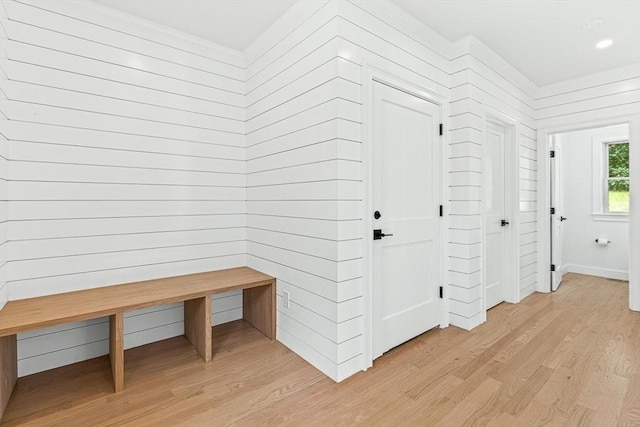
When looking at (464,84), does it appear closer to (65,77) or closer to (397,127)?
(397,127)

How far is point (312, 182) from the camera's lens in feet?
7.38

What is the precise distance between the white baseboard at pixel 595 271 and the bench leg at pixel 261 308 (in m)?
4.62

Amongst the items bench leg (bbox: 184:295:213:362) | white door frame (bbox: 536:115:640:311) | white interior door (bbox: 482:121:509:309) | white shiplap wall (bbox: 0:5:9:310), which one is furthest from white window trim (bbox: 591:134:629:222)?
white shiplap wall (bbox: 0:5:9:310)

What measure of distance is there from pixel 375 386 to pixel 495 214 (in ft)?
7.85

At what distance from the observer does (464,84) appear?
288cm

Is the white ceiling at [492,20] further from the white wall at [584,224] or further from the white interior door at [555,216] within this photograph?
the white wall at [584,224]

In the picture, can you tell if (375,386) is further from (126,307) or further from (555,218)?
(555,218)

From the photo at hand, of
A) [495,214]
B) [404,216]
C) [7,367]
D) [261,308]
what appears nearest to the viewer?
[7,367]

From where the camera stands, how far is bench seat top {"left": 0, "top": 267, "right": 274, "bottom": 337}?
5.77ft

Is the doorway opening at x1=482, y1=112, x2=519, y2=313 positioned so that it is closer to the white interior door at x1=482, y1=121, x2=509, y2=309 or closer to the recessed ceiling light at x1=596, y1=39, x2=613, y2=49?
the white interior door at x1=482, y1=121, x2=509, y2=309

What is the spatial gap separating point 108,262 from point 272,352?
1438 mm

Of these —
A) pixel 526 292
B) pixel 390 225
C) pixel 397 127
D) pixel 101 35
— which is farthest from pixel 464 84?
pixel 101 35

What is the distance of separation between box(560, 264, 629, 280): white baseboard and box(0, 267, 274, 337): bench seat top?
5.02 metres

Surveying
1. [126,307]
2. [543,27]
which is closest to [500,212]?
[543,27]
